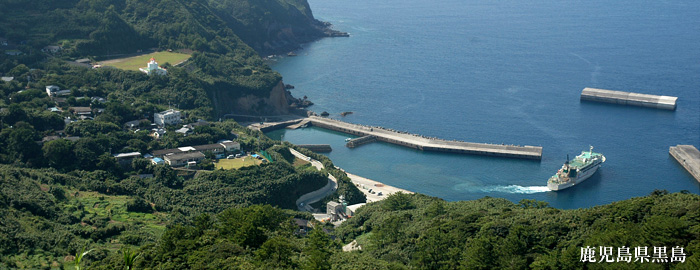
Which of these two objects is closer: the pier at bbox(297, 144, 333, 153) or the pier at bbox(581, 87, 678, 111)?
the pier at bbox(297, 144, 333, 153)

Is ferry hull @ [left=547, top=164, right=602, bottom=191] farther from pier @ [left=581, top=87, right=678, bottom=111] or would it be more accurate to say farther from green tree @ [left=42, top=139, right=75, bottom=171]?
green tree @ [left=42, top=139, right=75, bottom=171]

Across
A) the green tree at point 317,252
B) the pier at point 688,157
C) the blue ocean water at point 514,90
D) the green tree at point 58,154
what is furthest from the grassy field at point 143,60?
the pier at point 688,157

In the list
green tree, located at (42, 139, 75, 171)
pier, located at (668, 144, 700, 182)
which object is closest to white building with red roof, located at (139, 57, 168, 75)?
green tree, located at (42, 139, 75, 171)

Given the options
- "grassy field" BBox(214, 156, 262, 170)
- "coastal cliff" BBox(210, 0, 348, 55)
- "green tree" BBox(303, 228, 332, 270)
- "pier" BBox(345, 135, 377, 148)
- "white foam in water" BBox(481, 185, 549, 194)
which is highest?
"coastal cliff" BBox(210, 0, 348, 55)

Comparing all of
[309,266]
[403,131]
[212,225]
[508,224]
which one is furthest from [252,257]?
[403,131]

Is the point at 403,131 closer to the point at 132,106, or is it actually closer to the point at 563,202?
the point at 563,202

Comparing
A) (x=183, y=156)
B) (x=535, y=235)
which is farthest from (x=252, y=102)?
(x=535, y=235)

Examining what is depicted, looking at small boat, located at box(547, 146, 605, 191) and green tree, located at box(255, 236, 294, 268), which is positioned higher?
green tree, located at box(255, 236, 294, 268)
